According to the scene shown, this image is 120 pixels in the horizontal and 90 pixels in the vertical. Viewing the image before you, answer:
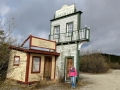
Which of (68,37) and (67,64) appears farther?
(68,37)

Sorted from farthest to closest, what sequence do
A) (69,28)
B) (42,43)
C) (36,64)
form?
(69,28), (42,43), (36,64)

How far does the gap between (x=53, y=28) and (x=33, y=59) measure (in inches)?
202

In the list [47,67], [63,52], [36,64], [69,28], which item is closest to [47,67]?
[47,67]

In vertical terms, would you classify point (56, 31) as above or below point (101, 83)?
above

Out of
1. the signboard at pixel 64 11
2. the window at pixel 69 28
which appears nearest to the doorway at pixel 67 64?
the window at pixel 69 28

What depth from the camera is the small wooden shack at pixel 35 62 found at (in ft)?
36.6

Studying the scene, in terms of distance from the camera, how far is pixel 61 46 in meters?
13.7

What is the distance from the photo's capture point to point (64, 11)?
14.7 meters

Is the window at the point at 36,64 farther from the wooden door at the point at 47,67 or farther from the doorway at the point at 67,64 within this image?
the doorway at the point at 67,64

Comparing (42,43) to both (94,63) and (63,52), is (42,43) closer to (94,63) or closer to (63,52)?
(63,52)

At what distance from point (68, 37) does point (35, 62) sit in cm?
389

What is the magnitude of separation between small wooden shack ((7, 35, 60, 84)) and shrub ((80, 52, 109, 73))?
39.3 ft

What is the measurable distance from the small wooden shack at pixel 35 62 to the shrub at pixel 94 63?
1199 cm

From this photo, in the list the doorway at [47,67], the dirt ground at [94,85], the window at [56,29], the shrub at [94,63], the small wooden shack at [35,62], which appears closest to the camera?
the dirt ground at [94,85]
